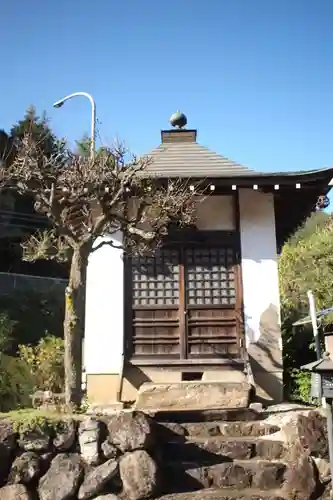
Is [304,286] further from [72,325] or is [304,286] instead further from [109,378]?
[72,325]

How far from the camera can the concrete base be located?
8141mm

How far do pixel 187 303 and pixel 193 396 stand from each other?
6.61 feet

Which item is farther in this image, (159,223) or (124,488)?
(159,223)

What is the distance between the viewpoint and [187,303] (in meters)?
9.70

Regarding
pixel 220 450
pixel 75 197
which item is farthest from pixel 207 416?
pixel 75 197

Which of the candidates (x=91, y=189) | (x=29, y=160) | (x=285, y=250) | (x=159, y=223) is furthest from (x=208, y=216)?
(x=285, y=250)

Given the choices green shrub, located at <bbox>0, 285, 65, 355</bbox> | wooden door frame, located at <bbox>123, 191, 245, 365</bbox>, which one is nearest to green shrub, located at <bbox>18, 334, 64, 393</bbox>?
wooden door frame, located at <bbox>123, 191, 245, 365</bbox>

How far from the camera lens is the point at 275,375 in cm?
919

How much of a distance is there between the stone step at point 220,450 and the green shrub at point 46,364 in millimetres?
4005

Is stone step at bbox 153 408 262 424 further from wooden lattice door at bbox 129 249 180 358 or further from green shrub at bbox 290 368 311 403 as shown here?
green shrub at bbox 290 368 311 403

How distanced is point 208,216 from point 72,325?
13.6 feet

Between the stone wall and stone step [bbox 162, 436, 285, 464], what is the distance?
0.04 feet

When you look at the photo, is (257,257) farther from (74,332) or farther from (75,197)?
(74,332)

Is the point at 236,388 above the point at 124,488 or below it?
above
